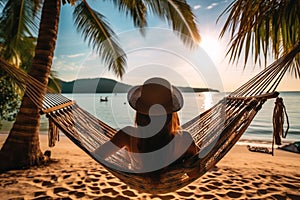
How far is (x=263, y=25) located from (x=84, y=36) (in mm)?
2144

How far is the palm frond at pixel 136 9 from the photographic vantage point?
2680mm

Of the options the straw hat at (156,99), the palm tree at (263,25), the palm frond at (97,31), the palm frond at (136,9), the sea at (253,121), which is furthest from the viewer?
the sea at (253,121)

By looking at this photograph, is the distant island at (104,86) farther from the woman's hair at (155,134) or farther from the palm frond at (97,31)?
the palm frond at (97,31)

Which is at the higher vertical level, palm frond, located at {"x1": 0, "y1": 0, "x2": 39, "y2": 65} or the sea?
palm frond, located at {"x1": 0, "y1": 0, "x2": 39, "y2": 65}

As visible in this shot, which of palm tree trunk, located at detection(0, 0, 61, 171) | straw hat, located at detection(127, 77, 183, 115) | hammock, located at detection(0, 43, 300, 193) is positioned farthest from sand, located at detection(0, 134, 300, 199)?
straw hat, located at detection(127, 77, 183, 115)

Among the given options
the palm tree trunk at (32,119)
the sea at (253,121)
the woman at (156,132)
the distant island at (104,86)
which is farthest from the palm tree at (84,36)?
the sea at (253,121)

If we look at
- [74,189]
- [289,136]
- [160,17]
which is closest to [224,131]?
[74,189]

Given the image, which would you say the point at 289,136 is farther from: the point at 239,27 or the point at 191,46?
the point at 239,27

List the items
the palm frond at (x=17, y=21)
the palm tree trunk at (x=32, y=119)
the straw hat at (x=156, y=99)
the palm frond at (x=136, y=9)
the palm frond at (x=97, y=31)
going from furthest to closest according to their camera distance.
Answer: the palm frond at (x=97, y=31)
the palm frond at (x=136, y=9)
the palm frond at (x=17, y=21)
the palm tree trunk at (x=32, y=119)
the straw hat at (x=156, y=99)

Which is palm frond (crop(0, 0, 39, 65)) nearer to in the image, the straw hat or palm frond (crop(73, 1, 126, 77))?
palm frond (crop(73, 1, 126, 77))

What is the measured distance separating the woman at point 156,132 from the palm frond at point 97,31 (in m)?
2.29

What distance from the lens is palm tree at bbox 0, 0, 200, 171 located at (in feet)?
6.70

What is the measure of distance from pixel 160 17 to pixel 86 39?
41.2 inches

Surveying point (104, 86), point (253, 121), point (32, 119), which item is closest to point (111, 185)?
point (32, 119)
